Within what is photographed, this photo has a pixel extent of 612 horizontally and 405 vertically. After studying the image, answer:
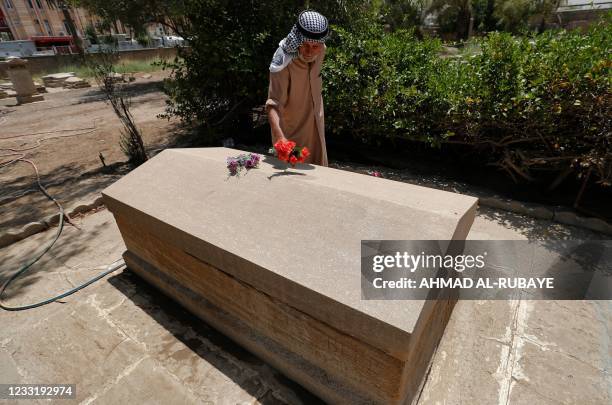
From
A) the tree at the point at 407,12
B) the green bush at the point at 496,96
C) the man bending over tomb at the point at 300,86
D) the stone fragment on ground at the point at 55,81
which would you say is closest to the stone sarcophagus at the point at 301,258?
the man bending over tomb at the point at 300,86

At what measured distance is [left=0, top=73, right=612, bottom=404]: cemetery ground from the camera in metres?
1.99

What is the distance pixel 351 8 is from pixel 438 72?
232cm

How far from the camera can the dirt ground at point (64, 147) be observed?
15.4 ft

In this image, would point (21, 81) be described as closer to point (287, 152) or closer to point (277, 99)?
point (277, 99)

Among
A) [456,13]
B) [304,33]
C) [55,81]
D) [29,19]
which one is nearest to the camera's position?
[304,33]

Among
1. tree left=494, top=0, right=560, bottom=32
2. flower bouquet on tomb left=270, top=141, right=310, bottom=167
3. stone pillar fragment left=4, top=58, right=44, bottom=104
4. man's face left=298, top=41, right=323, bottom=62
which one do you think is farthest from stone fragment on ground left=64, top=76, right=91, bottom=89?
tree left=494, top=0, right=560, bottom=32

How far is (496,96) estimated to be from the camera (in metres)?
3.46

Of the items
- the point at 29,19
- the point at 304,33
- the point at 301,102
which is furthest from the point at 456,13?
the point at 29,19

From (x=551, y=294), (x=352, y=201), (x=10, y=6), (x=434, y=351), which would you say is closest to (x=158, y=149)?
(x=352, y=201)

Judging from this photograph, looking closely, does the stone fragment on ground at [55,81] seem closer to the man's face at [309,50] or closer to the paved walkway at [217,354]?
the paved walkway at [217,354]

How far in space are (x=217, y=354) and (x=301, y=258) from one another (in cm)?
112

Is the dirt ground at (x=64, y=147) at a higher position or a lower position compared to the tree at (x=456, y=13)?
lower

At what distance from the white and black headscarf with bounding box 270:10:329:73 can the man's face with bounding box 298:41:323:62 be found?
A: 0.12 feet

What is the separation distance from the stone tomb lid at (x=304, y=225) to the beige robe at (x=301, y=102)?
1.67ft
